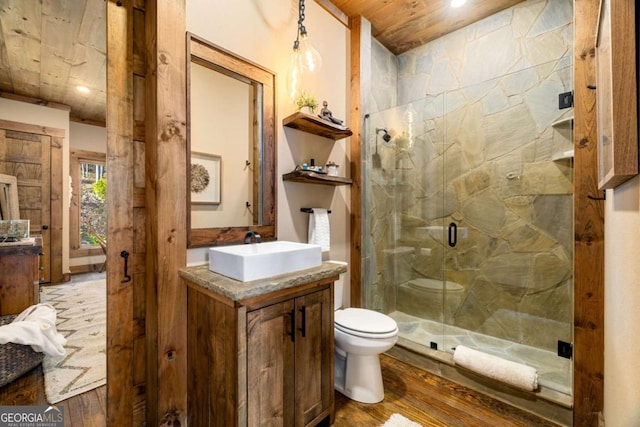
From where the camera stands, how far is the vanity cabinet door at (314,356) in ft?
4.42

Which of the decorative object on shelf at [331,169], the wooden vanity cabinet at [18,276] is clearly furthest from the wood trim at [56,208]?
the decorative object on shelf at [331,169]

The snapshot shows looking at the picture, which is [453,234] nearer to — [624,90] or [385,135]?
[385,135]

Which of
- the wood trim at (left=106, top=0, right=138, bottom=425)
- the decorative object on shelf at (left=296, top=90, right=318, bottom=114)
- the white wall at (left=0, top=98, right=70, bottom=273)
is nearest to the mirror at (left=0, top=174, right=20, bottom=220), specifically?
the white wall at (left=0, top=98, right=70, bottom=273)

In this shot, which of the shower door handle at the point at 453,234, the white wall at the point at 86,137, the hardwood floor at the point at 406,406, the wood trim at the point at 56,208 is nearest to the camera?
the hardwood floor at the point at 406,406

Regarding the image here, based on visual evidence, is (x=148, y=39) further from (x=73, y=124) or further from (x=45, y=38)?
(x=73, y=124)

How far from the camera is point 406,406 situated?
5.52 feet

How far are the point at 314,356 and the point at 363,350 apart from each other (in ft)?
1.32

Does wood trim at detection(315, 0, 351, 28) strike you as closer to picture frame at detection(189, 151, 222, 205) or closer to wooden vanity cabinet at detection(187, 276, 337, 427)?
picture frame at detection(189, 151, 222, 205)

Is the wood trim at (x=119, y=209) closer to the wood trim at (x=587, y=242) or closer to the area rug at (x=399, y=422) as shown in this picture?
the area rug at (x=399, y=422)

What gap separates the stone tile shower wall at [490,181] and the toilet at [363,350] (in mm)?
861

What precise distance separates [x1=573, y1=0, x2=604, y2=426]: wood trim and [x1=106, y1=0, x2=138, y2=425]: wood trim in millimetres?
2424

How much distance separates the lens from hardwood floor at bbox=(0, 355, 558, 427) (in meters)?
1.56

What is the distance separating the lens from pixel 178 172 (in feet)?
4.61

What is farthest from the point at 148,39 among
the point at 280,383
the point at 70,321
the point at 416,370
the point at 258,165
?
the point at 70,321
